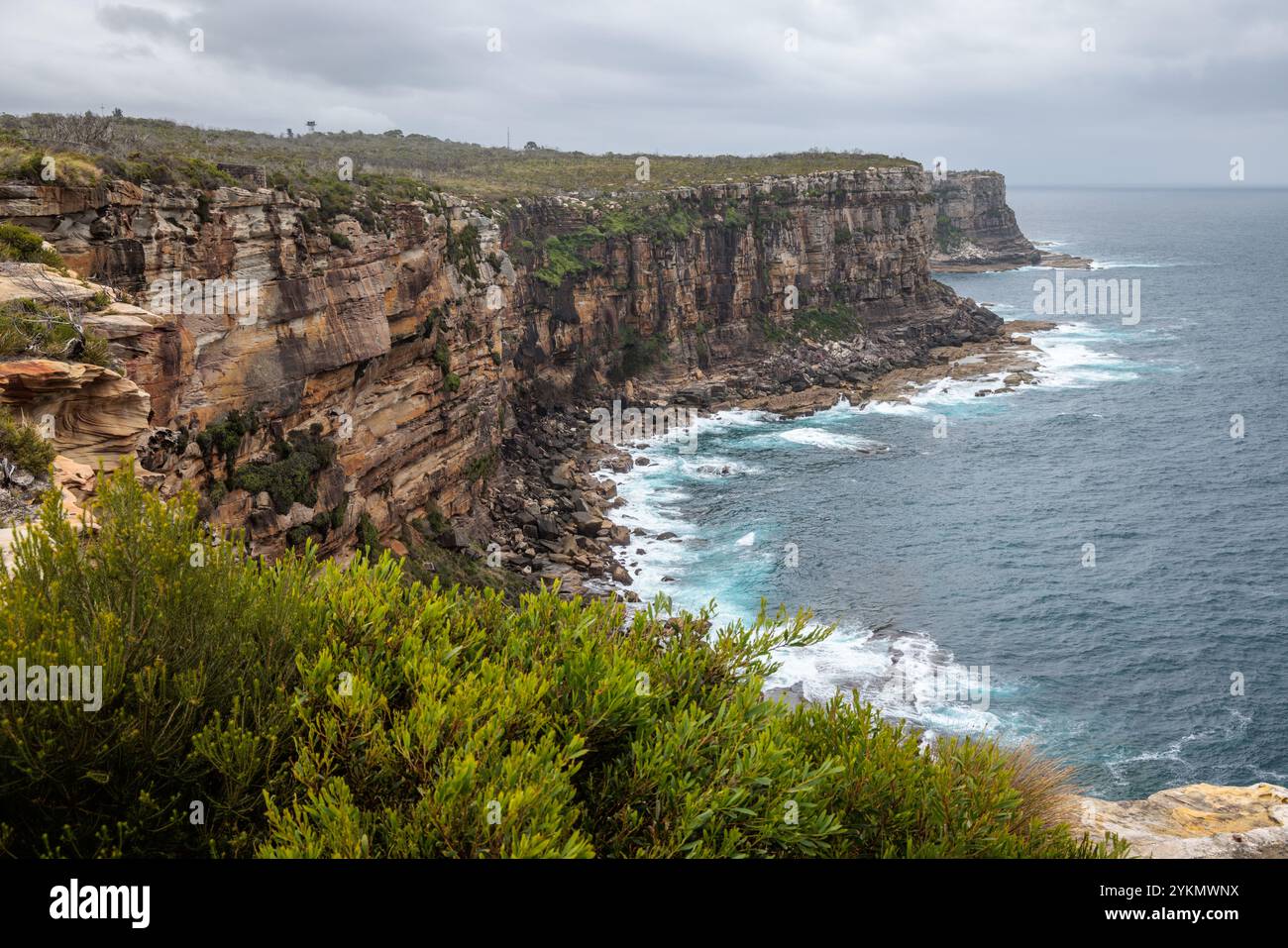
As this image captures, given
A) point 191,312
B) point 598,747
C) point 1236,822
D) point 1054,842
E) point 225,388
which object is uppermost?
point 191,312

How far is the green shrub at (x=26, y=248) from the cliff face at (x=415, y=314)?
153cm

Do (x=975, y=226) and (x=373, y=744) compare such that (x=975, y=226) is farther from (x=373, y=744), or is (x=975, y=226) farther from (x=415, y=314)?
(x=373, y=744)

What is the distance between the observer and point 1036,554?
54.8 metres

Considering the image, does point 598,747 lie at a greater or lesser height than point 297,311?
lesser

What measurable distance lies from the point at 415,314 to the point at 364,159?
5344 cm

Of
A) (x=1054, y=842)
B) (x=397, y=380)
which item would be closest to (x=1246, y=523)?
(x=397, y=380)

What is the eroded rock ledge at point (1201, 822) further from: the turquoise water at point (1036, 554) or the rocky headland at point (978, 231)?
the rocky headland at point (978, 231)

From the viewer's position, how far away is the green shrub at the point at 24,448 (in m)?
15.5

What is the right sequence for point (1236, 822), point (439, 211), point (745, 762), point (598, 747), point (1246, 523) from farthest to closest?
point (1246, 523) → point (439, 211) → point (1236, 822) → point (598, 747) → point (745, 762)

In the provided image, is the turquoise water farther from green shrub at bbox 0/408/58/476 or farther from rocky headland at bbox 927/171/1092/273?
rocky headland at bbox 927/171/1092/273

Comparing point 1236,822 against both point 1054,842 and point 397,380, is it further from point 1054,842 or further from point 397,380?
point 397,380

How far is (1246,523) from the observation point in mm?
57281

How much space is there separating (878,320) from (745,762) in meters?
107

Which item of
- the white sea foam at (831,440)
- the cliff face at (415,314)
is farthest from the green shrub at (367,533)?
the white sea foam at (831,440)
